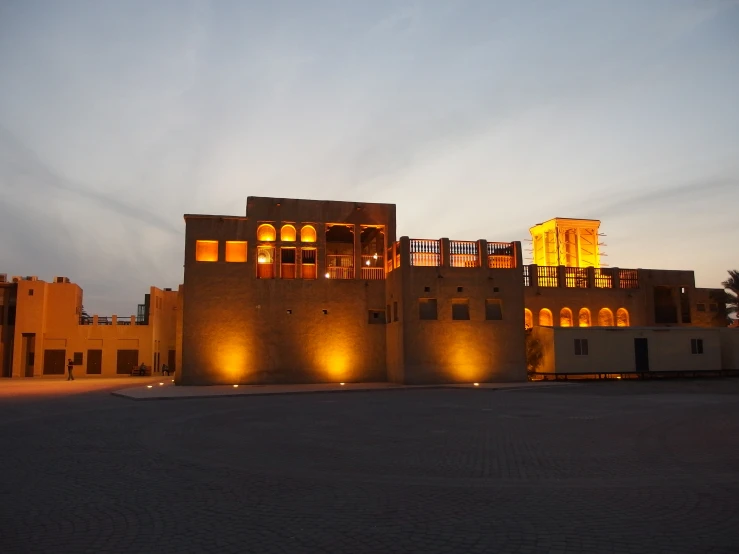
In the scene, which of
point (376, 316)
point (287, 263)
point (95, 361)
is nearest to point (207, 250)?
point (287, 263)

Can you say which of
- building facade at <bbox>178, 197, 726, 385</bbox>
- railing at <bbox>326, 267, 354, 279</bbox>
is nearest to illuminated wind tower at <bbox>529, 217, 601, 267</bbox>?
building facade at <bbox>178, 197, 726, 385</bbox>

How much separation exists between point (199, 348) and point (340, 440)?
20.5 m

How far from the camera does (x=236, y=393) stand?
78.5 feet

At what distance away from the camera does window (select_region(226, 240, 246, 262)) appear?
→ 3144 cm

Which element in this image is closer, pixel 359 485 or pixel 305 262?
pixel 359 485

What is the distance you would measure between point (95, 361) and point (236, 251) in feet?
80.3

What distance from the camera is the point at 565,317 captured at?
3812 cm

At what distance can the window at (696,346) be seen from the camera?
33656 mm

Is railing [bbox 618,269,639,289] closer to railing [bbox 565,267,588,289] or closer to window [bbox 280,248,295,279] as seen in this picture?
railing [bbox 565,267,588,289]

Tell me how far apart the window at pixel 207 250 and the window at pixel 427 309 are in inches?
414

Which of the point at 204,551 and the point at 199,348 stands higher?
the point at 199,348

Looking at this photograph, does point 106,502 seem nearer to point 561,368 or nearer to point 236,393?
point 236,393

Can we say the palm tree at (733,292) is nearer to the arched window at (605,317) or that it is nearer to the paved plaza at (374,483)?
the arched window at (605,317)

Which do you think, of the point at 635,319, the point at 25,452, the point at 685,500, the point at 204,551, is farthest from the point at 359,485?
the point at 635,319
